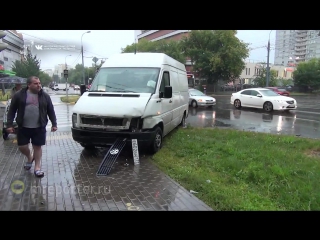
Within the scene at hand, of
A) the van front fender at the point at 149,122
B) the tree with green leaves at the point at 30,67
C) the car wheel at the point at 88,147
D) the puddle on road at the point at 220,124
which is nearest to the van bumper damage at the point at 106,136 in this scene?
the van front fender at the point at 149,122

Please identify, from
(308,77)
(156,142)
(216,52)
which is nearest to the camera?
(156,142)

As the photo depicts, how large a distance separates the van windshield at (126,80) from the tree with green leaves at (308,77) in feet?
175

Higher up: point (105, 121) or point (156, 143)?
point (105, 121)

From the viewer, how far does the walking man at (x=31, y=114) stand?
17.2ft

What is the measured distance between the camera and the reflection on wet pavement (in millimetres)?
4219

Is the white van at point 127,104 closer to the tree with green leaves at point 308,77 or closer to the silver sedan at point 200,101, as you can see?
the silver sedan at point 200,101

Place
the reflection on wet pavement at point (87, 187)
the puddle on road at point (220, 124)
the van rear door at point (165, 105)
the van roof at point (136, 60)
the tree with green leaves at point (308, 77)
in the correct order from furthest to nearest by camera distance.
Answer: the tree with green leaves at point (308, 77) → the puddle on road at point (220, 124) → the van roof at point (136, 60) → the van rear door at point (165, 105) → the reflection on wet pavement at point (87, 187)

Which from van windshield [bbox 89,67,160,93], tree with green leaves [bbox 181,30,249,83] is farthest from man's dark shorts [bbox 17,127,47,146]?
tree with green leaves [bbox 181,30,249,83]

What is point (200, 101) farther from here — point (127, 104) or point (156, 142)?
point (127, 104)

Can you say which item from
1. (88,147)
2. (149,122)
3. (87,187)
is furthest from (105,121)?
(87,187)

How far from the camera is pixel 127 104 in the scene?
6504 mm

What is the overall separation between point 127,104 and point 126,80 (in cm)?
132

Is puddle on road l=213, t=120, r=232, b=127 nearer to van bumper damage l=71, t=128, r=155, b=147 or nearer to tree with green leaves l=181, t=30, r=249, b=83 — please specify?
van bumper damage l=71, t=128, r=155, b=147
